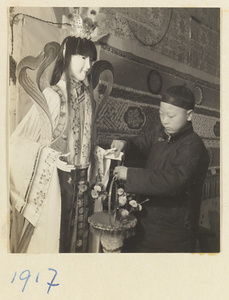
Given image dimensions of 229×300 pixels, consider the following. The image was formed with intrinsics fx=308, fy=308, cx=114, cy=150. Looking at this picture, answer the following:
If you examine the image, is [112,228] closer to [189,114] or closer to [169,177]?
[169,177]

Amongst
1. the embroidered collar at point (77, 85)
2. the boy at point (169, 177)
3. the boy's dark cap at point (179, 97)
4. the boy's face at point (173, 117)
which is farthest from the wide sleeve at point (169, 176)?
the embroidered collar at point (77, 85)

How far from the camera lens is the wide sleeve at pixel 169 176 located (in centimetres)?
176

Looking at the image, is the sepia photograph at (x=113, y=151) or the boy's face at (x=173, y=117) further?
the boy's face at (x=173, y=117)

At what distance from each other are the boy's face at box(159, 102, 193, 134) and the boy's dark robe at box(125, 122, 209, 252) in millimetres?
35

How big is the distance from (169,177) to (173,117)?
36 cm

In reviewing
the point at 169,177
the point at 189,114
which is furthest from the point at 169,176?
the point at 189,114

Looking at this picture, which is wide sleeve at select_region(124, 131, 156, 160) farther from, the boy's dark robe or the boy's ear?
the boy's ear

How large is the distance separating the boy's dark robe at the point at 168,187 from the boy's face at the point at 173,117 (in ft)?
0.11

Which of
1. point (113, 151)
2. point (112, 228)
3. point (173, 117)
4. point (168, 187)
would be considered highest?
point (173, 117)

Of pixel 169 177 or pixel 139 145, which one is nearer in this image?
pixel 169 177

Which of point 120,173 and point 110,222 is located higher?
point 120,173

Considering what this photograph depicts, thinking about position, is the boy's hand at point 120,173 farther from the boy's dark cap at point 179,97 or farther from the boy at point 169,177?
the boy's dark cap at point 179,97

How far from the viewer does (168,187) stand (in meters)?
1.76
